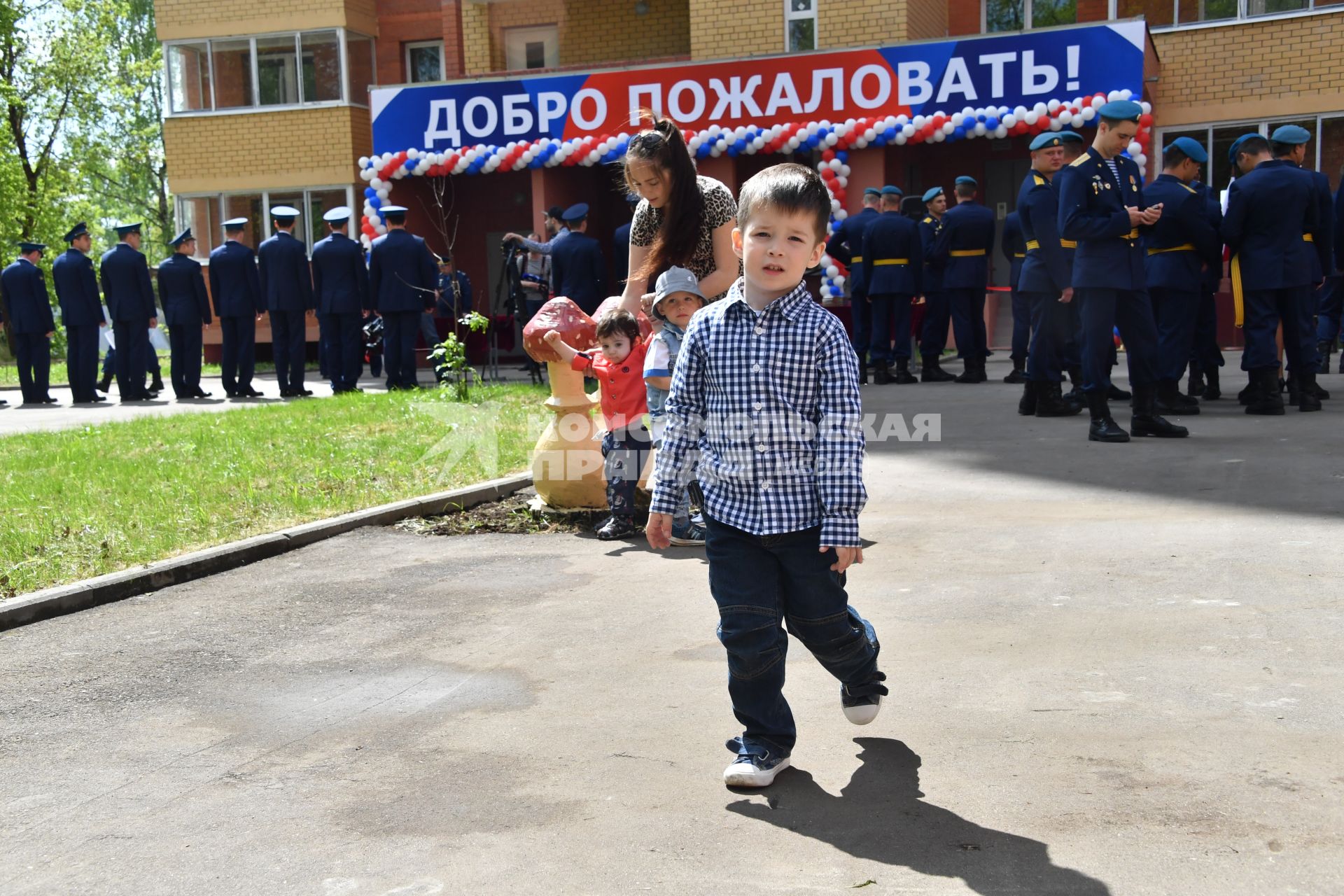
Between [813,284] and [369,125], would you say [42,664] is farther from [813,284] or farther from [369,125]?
[369,125]

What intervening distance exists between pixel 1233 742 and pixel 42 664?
419cm

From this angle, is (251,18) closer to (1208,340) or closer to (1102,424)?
(1208,340)

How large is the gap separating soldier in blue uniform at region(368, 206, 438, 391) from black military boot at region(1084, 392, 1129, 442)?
8.89 m

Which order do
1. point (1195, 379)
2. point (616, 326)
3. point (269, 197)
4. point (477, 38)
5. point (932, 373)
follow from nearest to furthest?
point (616, 326)
point (1195, 379)
point (932, 373)
point (477, 38)
point (269, 197)

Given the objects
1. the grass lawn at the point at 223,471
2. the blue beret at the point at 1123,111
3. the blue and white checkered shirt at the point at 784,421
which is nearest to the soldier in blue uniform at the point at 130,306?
the grass lawn at the point at 223,471

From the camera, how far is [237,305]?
707 inches

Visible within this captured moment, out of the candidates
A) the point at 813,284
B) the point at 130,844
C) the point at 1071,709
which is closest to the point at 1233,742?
the point at 1071,709

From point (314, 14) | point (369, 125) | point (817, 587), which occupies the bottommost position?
point (817, 587)

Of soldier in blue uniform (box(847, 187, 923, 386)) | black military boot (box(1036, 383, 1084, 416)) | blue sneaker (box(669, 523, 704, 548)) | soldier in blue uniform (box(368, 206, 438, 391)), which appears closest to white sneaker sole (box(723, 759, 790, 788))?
blue sneaker (box(669, 523, 704, 548))

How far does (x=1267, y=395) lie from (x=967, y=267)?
4.90 meters

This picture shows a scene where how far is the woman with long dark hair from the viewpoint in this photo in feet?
18.4

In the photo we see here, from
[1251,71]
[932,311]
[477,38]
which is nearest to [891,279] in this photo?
[932,311]

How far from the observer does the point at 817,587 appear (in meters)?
3.65

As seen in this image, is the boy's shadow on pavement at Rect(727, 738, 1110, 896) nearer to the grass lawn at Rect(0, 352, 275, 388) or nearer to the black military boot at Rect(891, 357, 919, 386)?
the black military boot at Rect(891, 357, 919, 386)
